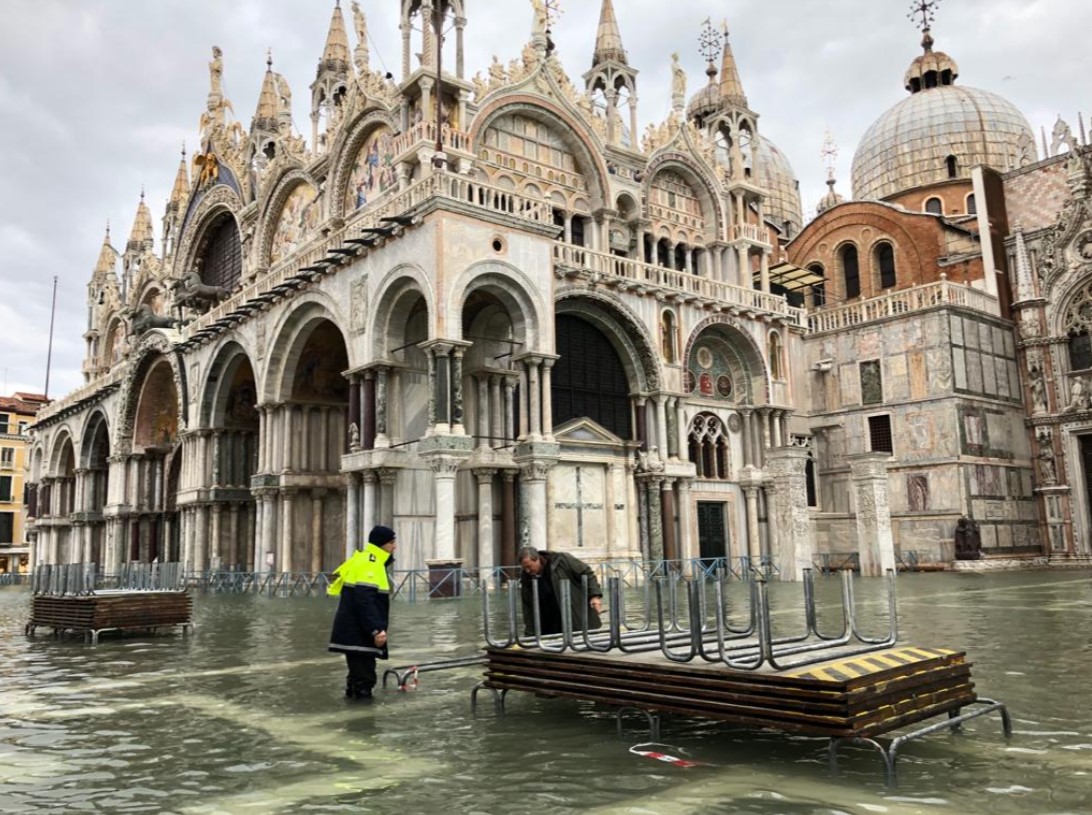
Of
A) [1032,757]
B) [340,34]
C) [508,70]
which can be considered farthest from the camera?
[340,34]

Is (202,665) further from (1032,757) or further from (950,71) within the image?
(950,71)

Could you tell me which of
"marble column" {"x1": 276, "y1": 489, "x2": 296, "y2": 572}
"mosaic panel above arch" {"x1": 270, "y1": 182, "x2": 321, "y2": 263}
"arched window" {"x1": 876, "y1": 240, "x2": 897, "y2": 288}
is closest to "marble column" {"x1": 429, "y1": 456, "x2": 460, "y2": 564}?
"marble column" {"x1": 276, "y1": 489, "x2": 296, "y2": 572}

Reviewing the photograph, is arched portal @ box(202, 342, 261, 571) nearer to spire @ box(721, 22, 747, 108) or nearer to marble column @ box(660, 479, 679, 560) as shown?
marble column @ box(660, 479, 679, 560)

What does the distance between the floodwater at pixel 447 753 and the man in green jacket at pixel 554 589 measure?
0.74 metres

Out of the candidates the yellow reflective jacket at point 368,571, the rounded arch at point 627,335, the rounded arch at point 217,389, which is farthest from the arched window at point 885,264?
the yellow reflective jacket at point 368,571

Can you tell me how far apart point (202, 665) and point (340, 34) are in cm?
3165

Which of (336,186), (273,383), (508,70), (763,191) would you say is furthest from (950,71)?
(273,383)

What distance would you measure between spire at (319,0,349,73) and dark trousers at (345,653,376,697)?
104 feet

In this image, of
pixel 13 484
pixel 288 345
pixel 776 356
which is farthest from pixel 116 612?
pixel 13 484

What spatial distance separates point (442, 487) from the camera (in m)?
21.3

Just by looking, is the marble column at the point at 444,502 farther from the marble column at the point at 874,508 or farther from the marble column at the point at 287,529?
the marble column at the point at 874,508

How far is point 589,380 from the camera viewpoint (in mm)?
27641

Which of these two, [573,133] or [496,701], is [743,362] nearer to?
[573,133]

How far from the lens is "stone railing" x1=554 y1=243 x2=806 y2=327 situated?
27.0 metres
